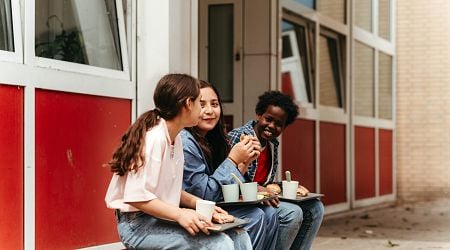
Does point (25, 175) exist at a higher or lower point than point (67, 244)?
higher

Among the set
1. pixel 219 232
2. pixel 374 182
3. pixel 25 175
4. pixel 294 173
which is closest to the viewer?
pixel 219 232

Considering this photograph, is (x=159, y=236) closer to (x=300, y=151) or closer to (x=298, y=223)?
(x=298, y=223)

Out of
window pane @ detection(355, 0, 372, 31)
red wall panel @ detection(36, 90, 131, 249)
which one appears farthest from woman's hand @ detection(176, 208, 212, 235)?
window pane @ detection(355, 0, 372, 31)

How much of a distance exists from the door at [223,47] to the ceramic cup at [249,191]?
A: 4363 mm

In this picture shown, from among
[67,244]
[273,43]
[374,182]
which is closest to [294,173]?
[273,43]

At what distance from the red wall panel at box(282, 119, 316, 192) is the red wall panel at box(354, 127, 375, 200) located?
1782 millimetres

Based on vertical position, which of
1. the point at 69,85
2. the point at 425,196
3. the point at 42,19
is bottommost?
the point at 425,196

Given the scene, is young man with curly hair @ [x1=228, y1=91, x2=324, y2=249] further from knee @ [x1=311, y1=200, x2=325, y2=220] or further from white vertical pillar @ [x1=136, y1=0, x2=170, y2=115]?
white vertical pillar @ [x1=136, y1=0, x2=170, y2=115]

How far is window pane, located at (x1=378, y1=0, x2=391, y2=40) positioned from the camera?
1264cm

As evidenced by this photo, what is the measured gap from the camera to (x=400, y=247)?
748 centimetres

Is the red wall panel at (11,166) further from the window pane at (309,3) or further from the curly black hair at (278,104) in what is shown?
the window pane at (309,3)

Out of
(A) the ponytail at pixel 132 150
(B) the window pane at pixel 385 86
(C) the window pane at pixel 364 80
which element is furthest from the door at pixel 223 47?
(A) the ponytail at pixel 132 150

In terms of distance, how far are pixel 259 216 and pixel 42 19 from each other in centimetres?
159

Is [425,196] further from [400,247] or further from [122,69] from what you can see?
[122,69]
